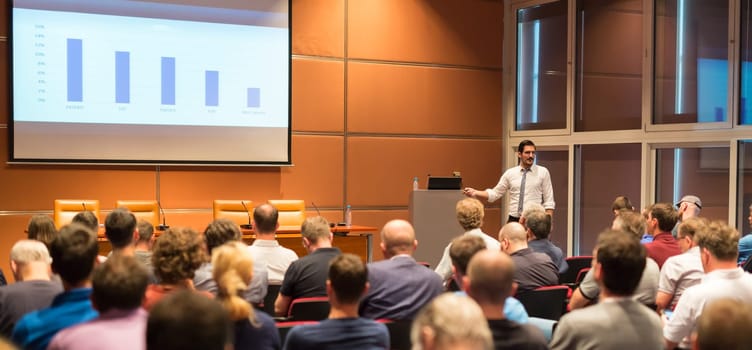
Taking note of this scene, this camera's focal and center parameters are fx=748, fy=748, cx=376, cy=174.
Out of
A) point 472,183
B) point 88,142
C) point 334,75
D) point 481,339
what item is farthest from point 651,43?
point 481,339

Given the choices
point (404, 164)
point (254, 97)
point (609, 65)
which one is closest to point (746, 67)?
point (609, 65)

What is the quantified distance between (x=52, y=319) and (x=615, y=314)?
76.2 inches

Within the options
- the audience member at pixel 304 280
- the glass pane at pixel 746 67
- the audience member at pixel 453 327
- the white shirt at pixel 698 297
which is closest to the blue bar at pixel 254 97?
the audience member at pixel 304 280

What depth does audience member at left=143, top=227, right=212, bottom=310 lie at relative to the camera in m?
2.91

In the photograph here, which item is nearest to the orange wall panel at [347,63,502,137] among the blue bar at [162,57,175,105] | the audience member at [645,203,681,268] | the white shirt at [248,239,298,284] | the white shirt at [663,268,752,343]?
the blue bar at [162,57,175,105]

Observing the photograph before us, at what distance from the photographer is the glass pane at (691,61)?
743 centimetres

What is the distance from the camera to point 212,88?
8.34m

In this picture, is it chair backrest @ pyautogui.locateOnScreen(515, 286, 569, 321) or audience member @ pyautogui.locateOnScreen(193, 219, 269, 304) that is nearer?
audience member @ pyautogui.locateOnScreen(193, 219, 269, 304)

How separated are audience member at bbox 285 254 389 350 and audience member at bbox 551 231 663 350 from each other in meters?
0.66

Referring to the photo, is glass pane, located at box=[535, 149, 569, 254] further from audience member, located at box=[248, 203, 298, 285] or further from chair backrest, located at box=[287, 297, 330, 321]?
chair backrest, located at box=[287, 297, 330, 321]

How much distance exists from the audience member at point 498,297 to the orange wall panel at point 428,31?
6914 mm

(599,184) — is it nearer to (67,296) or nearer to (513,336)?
(513,336)

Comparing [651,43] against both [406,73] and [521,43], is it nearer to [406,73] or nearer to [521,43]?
[521,43]

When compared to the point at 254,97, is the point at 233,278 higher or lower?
lower
